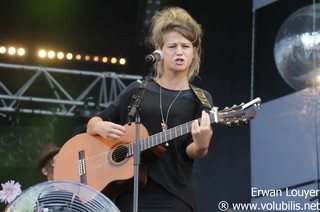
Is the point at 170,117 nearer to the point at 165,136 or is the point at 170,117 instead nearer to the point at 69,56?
the point at 165,136

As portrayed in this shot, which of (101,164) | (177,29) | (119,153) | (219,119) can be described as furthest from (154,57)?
(101,164)

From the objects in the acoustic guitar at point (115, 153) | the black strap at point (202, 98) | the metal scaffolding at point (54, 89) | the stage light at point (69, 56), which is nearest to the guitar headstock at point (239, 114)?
the acoustic guitar at point (115, 153)

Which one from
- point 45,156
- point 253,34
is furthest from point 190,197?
point 253,34

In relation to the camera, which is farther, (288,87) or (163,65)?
(288,87)

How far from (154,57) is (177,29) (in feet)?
1.02

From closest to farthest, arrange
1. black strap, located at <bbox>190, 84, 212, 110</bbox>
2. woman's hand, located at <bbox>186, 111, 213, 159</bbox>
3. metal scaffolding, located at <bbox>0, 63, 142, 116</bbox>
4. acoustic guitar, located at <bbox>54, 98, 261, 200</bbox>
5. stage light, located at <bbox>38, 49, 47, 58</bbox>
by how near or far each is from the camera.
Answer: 1. woman's hand, located at <bbox>186, 111, 213, 159</bbox>
2. acoustic guitar, located at <bbox>54, 98, 261, 200</bbox>
3. black strap, located at <bbox>190, 84, 212, 110</bbox>
4. metal scaffolding, located at <bbox>0, 63, 142, 116</bbox>
5. stage light, located at <bbox>38, 49, 47, 58</bbox>

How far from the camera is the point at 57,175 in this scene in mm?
3977

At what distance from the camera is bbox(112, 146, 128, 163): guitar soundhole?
3.74 m

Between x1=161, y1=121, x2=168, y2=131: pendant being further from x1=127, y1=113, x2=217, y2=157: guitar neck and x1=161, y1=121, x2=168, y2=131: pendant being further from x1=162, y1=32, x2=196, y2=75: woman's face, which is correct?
x1=162, y1=32, x2=196, y2=75: woman's face

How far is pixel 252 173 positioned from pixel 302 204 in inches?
51.5

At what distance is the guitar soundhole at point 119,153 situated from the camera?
12.3 feet

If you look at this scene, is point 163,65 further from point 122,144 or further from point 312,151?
point 312,151

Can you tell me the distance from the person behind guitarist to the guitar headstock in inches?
Answer: 3.6

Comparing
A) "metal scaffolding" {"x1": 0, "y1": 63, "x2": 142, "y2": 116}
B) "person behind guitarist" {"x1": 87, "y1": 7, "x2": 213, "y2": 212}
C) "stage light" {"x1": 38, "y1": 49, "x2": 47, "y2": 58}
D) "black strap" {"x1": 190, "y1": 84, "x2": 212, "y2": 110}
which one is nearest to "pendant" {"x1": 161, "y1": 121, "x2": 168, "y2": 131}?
"person behind guitarist" {"x1": 87, "y1": 7, "x2": 213, "y2": 212}
